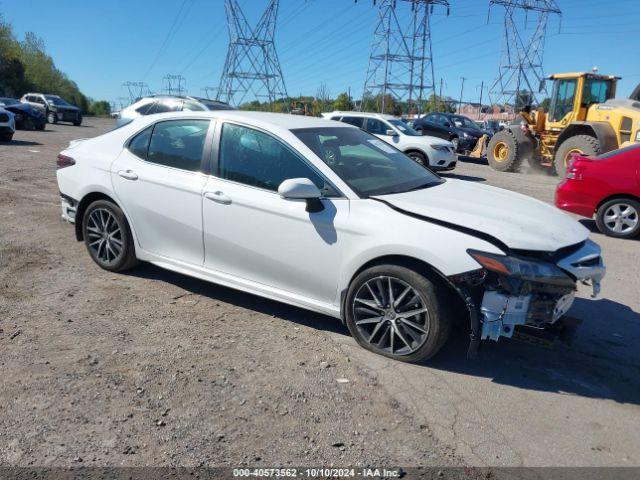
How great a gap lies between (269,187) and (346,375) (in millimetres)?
1561

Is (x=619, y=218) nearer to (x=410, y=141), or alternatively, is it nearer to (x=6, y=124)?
(x=410, y=141)

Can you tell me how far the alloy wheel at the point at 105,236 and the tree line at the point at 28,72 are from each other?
59.5m

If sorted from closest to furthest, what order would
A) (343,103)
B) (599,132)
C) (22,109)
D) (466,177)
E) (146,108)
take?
(599,132)
(146,108)
(466,177)
(22,109)
(343,103)

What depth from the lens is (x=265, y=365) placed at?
3818 mm

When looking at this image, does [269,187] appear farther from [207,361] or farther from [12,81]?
[12,81]

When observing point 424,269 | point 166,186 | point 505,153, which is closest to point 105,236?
point 166,186

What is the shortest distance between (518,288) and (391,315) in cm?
86

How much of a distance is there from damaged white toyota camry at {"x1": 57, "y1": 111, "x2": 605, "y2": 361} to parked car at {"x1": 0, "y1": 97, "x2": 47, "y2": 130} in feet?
73.3

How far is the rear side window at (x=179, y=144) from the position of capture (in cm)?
479

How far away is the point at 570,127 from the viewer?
1572cm

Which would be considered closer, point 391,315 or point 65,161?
point 391,315

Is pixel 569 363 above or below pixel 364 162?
below

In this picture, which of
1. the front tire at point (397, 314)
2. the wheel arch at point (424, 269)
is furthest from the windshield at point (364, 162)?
the front tire at point (397, 314)

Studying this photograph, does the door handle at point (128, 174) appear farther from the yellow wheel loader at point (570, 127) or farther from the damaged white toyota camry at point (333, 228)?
the yellow wheel loader at point (570, 127)
